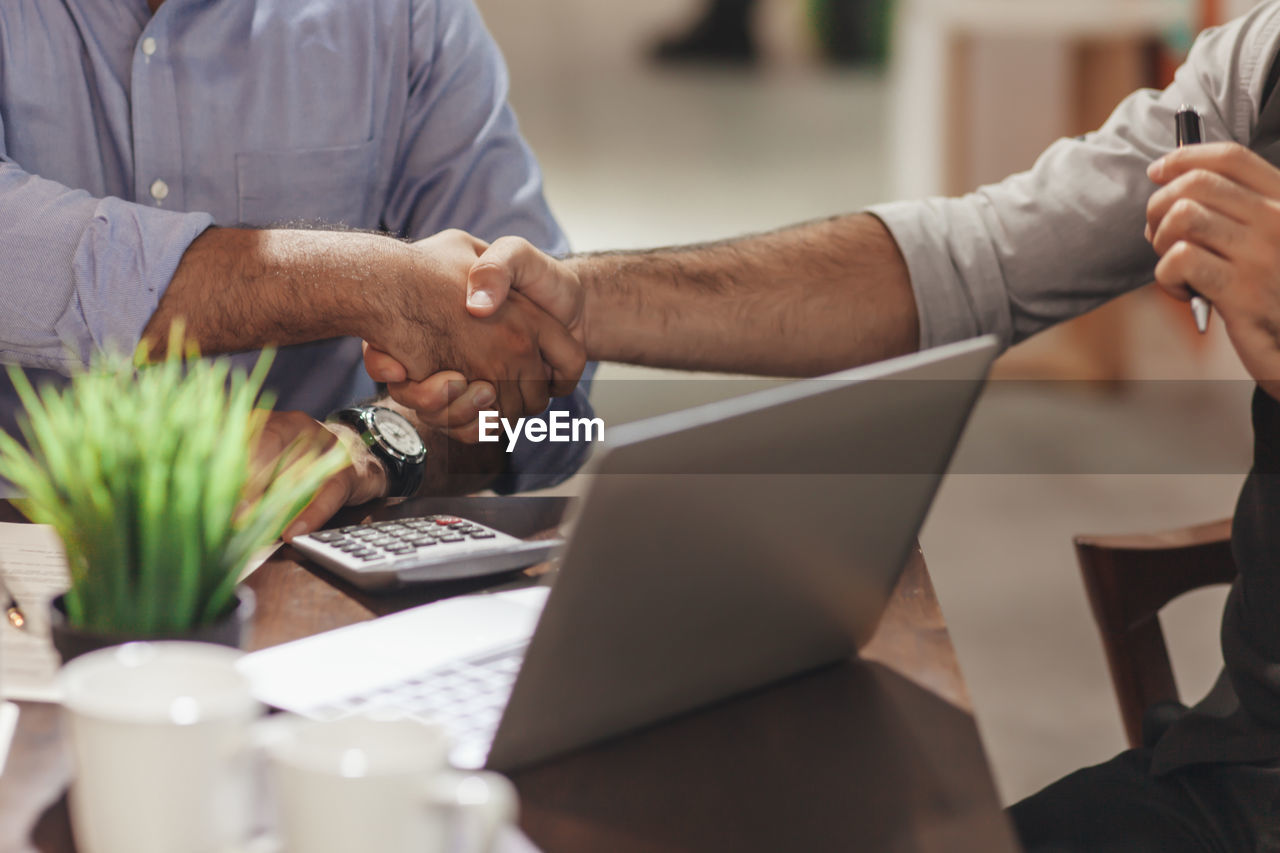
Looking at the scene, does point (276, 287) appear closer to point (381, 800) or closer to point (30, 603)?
point (30, 603)

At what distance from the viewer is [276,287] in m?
1.12

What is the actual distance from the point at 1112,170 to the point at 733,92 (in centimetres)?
325

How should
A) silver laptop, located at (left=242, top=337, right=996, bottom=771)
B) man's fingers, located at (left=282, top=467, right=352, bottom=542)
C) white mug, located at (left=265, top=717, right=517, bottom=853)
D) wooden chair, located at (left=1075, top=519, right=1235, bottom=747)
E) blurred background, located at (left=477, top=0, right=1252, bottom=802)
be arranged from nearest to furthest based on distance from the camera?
white mug, located at (left=265, top=717, right=517, bottom=853) → silver laptop, located at (left=242, top=337, right=996, bottom=771) → man's fingers, located at (left=282, top=467, right=352, bottom=542) → wooden chair, located at (left=1075, top=519, right=1235, bottom=747) → blurred background, located at (left=477, top=0, right=1252, bottom=802)

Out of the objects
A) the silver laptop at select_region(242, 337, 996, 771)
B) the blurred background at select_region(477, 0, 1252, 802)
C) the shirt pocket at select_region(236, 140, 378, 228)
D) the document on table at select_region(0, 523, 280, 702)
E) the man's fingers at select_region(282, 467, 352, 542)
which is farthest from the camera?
the blurred background at select_region(477, 0, 1252, 802)

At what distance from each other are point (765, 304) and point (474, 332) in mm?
312

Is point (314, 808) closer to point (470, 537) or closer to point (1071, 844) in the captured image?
point (470, 537)

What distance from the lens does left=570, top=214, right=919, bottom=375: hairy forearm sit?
4.13 feet

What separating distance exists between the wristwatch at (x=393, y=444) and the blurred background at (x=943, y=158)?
1621 millimetres

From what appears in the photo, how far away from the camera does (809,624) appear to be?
599mm

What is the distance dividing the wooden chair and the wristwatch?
22.7 inches

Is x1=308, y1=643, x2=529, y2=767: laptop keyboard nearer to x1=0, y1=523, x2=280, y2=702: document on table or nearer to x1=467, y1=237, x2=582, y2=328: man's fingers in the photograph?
x1=0, y1=523, x2=280, y2=702: document on table

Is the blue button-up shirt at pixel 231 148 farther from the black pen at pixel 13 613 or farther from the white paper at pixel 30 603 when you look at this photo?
the black pen at pixel 13 613

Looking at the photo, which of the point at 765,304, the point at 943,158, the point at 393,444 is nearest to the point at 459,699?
the point at 393,444

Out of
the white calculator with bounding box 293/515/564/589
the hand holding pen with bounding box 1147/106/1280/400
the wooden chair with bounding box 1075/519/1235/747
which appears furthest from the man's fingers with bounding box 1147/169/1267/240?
the white calculator with bounding box 293/515/564/589
